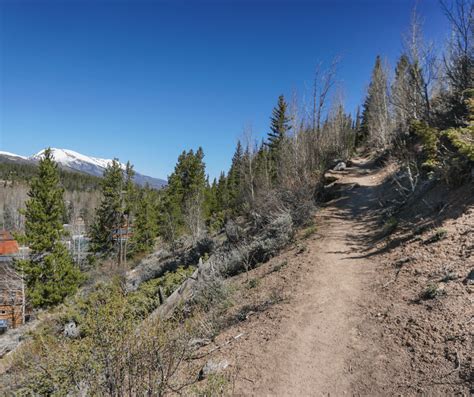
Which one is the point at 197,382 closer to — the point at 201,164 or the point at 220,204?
the point at 201,164

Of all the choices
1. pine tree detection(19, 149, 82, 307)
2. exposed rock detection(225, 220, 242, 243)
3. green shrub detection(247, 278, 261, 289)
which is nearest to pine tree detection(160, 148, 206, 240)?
pine tree detection(19, 149, 82, 307)

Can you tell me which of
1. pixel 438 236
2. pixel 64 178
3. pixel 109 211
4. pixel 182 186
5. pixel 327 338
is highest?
pixel 64 178

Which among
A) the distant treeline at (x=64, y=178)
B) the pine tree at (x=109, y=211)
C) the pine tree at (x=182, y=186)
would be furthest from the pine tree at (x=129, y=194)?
the distant treeline at (x=64, y=178)

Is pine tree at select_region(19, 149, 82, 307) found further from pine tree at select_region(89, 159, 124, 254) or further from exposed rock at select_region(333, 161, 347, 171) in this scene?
exposed rock at select_region(333, 161, 347, 171)

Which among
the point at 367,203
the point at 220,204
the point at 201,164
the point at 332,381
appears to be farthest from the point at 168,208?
the point at 332,381

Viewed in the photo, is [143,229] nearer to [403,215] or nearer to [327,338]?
[403,215]

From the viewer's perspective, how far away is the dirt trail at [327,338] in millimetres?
3670

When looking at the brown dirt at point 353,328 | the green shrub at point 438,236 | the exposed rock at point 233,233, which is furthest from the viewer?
the exposed rock at point 233,233

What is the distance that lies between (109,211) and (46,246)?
36.2 ft

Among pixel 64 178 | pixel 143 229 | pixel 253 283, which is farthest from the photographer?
pixel 64 178

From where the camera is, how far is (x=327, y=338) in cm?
449

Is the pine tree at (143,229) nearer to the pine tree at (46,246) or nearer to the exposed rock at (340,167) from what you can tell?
the pine tree at (46,246)

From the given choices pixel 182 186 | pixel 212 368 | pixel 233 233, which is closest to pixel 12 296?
pixel 233 233

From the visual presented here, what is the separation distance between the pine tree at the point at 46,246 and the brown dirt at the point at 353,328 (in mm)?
15497
